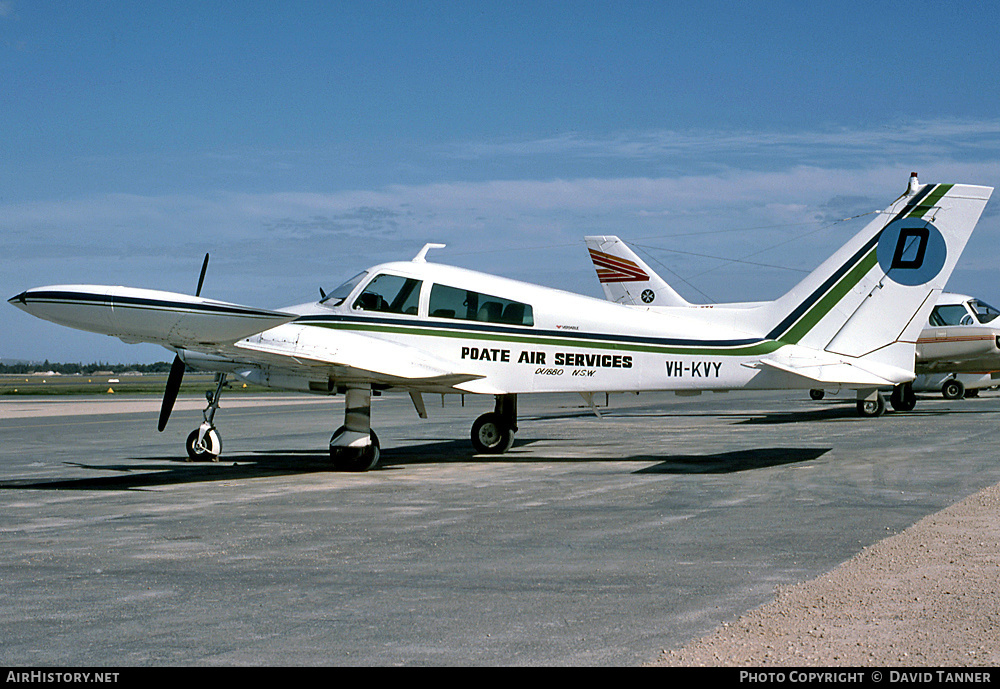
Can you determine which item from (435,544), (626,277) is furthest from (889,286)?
(626,277)

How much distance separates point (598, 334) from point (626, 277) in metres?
16.2

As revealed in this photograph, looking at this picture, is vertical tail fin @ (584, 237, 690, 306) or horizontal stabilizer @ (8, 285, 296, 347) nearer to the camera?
horizontal stabilizer @ (8, 285, 296, 347)

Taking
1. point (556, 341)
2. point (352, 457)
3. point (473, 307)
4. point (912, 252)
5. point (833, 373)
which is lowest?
point (352, 457)

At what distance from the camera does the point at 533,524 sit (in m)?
9.16

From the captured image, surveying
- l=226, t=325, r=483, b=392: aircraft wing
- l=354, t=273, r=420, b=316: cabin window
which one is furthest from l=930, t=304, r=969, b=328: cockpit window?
l=354, t=273, r=420, b=316: cabin window

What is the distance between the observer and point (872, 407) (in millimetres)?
27484

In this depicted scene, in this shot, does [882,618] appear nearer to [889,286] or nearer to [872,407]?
[889,286]

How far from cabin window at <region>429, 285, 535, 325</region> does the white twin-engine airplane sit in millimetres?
18

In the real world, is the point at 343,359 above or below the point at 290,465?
above

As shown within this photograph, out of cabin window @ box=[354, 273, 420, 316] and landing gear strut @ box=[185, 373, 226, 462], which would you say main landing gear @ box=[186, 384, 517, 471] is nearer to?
landing gear strut @ box=[185, 373, 226, 462]

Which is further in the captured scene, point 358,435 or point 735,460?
point 735,460

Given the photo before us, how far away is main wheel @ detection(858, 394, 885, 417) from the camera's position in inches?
1081

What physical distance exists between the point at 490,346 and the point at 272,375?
342 centimetres
